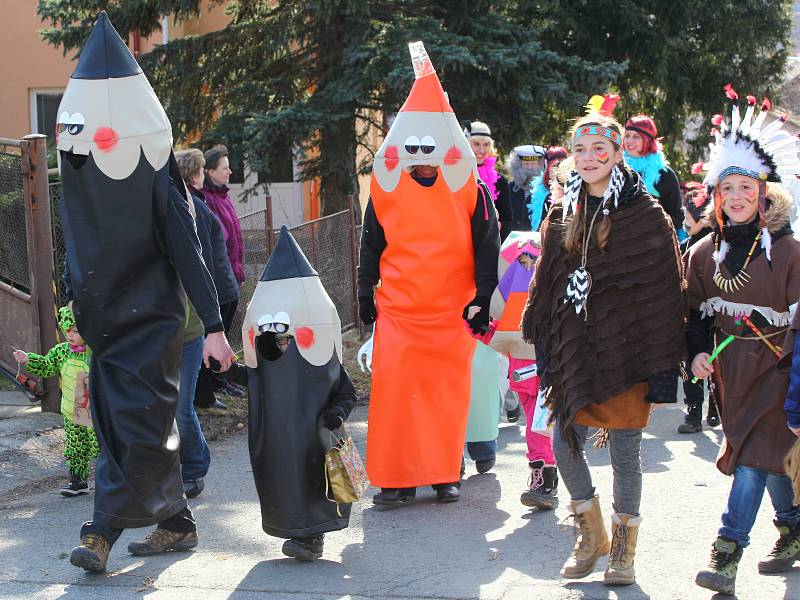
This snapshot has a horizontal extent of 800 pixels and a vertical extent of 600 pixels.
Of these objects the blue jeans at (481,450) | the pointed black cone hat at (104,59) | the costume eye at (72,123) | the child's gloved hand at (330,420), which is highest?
the pointed black cone hat at (104,59)

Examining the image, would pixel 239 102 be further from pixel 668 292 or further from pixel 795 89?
pixel 795 89

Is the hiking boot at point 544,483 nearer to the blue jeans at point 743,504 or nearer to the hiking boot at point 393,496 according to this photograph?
the hiking boot at point 393,496

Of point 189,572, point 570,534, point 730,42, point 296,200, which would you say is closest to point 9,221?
point 189,572

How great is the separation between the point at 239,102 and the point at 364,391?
16.8 feet

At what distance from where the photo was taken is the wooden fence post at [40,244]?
7684 millimetres

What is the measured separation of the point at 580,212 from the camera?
4738 millimetres

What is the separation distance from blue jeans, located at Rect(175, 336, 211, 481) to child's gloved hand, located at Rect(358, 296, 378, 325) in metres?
0.87

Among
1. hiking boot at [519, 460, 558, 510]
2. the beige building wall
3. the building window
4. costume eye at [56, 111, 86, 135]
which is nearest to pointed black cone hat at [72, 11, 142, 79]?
costume eye at [56, 111, 86, 135]

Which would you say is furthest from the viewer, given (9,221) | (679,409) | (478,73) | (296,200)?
(296,200)

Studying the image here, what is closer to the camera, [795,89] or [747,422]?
[747,422]

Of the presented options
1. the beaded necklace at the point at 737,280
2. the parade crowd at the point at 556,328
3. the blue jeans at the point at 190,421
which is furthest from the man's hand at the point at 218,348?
the beaded necklace at the point at 737,280

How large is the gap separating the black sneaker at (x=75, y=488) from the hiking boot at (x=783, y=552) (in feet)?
11.5

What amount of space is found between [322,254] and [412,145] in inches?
200

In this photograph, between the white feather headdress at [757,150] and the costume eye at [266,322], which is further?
the costume eye at [266,322]
